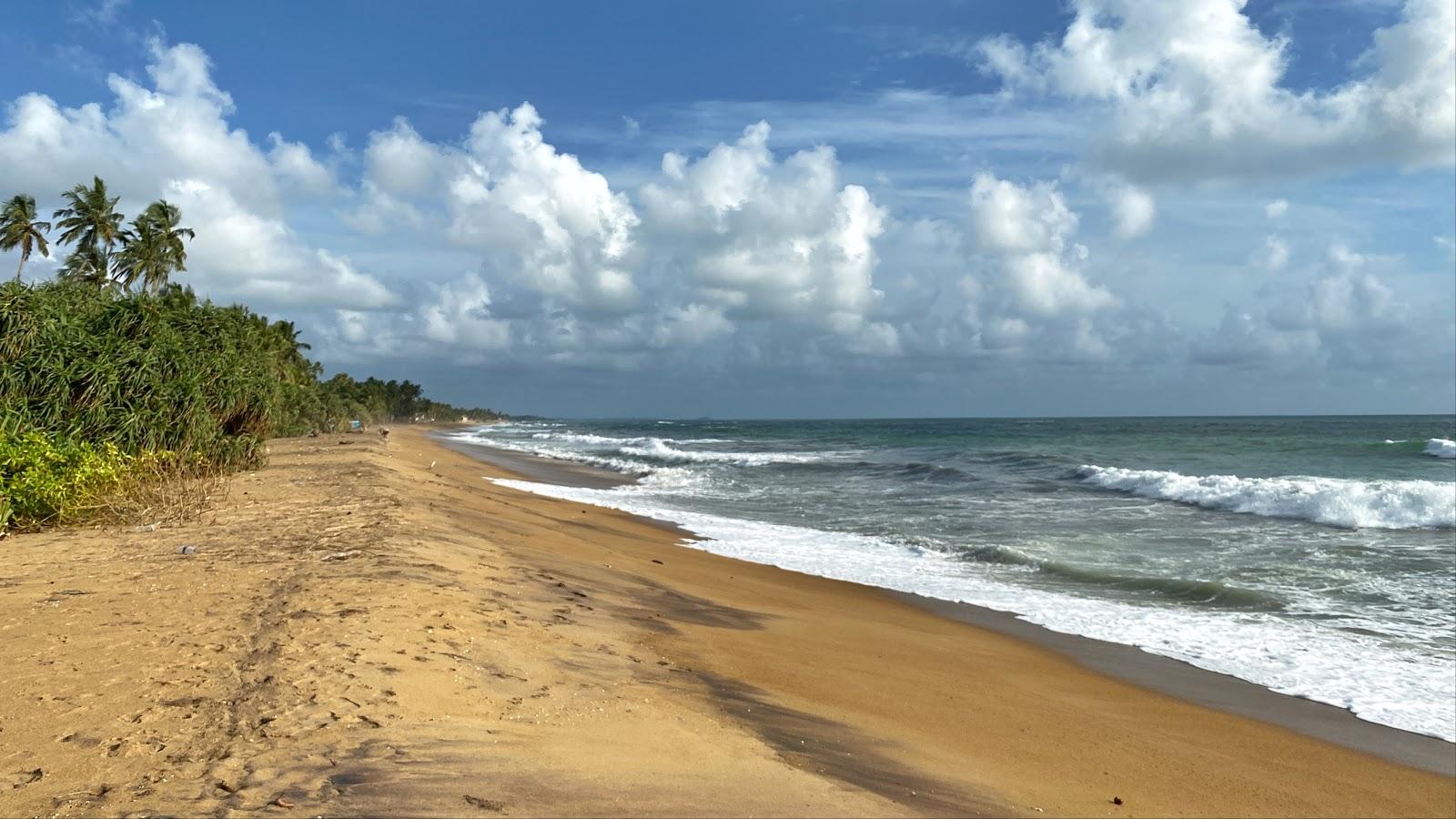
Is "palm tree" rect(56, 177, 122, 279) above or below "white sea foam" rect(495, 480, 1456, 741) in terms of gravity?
above

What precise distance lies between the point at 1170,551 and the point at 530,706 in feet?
45.6

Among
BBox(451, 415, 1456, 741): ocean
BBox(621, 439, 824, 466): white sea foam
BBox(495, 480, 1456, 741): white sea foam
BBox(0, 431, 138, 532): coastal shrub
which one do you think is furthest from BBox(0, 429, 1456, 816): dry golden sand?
BBox(621, 439, 824, 466): white sea foam

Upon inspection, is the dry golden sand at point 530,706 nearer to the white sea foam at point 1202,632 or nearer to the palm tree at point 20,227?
the white sea foam at point 1202,632

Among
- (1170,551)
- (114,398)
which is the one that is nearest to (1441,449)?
(1170,551)

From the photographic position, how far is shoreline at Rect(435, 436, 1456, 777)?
21.6ft

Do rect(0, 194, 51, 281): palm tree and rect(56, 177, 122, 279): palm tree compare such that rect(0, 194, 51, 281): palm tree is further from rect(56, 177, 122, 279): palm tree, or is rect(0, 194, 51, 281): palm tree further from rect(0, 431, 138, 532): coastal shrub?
rect(0, 431, 138, 532): coastal shrub

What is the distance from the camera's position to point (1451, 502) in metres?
19.7

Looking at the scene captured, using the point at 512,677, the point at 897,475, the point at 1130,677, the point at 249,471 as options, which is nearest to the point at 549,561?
the point at 512,677

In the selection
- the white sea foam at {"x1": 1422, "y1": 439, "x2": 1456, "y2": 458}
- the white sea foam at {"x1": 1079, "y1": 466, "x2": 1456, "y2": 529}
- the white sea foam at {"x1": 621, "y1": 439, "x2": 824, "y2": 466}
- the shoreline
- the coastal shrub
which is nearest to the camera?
the shoreline

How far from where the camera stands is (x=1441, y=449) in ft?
143

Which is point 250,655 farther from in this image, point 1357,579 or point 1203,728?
point 1357,579

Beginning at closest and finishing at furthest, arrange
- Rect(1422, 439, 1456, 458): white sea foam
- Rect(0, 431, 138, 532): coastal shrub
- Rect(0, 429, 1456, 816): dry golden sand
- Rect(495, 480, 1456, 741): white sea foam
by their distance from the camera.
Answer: Rect(0, 429, 1456, 816): dry golden sand, Rect(495, 480, 1456, 741): white sea foam, Rect(0, 431, 138, 532): coastal shrub, Rect(1422, 439, 1456, 458): white sea foam

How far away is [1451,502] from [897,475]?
16851 millimetres

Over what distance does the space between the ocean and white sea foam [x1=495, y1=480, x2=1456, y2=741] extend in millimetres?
31
